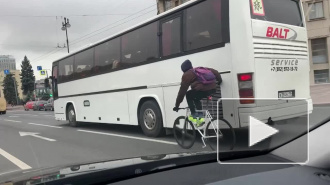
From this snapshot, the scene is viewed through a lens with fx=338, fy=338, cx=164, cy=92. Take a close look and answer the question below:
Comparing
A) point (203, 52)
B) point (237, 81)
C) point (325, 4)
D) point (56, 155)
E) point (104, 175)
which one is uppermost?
point (325, 4)

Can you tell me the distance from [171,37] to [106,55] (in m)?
3.26

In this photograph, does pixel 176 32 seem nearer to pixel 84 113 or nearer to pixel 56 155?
pixel 56 155

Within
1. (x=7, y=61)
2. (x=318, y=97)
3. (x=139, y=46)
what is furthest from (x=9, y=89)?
(x=318, y=97)

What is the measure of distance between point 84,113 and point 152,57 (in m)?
5.01

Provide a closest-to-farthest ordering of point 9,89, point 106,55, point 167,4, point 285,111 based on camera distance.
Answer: point 285,111, point 106,55, point 167,4, point 9,89

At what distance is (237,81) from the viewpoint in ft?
20.9

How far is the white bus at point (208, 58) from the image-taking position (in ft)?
20.8

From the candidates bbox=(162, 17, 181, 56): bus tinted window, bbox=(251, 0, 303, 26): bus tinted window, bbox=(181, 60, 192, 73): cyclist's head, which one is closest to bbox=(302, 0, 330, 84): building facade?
bbox=(251, 0, 303, 26): bus tinted window

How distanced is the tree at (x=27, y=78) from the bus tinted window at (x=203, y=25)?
7669cm

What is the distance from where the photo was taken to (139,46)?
29.8ft

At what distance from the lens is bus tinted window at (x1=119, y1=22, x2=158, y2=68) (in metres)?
8.57

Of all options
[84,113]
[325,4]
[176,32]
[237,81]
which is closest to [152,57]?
[176,32]
